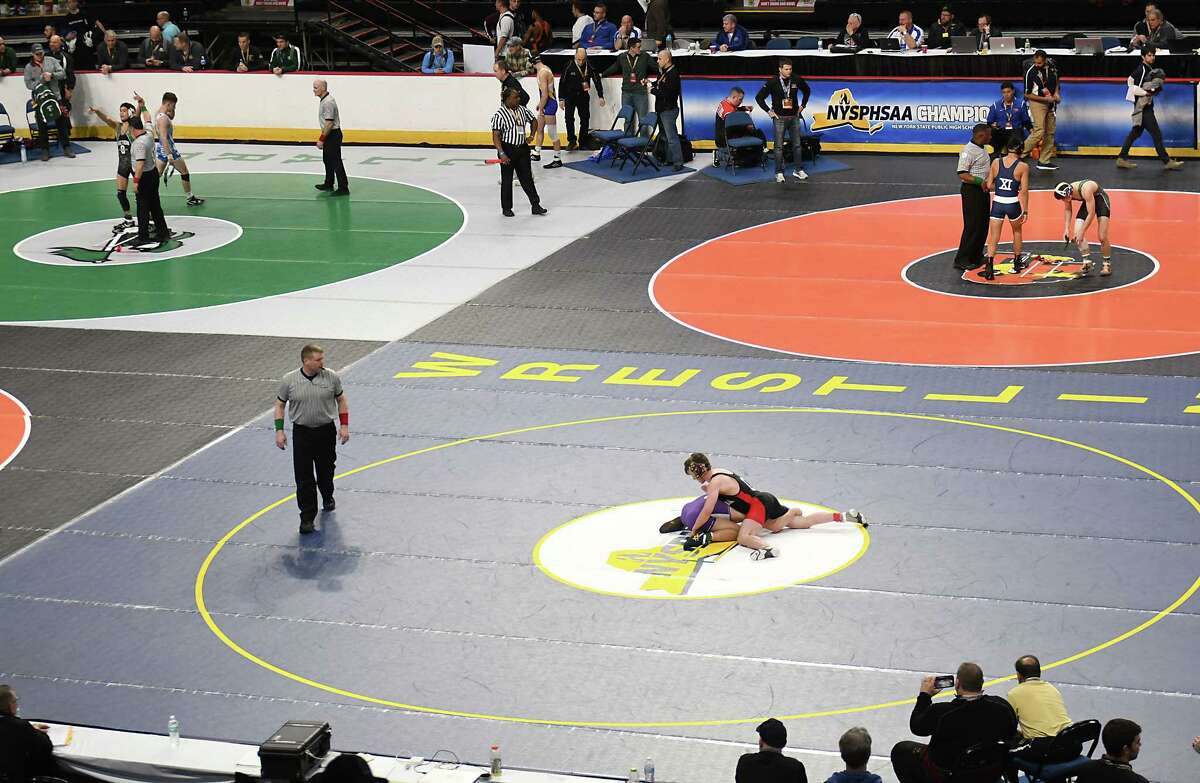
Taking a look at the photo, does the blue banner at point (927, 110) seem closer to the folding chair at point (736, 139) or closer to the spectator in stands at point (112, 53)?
the folding chair at point (736, 139)

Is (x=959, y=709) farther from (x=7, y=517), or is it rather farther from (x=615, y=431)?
(x=7, y=517)

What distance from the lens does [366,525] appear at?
14414mm

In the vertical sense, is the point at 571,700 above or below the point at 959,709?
below

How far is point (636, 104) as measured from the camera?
29.8 m

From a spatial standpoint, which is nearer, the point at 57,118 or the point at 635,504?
the point at 635,504

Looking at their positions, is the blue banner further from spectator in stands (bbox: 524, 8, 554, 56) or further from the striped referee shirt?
the striped referee shirt

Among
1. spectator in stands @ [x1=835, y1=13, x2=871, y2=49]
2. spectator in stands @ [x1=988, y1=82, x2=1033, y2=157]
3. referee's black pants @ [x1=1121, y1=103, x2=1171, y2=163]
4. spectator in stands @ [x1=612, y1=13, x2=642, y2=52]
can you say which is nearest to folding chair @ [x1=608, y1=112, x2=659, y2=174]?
spectator in stands @ [x1=612, y1=13, x2=642, y2=52]

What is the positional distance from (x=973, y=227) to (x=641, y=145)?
29.2 feet

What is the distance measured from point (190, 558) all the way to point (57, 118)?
22212 millimetres

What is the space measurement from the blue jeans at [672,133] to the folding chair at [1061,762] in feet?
67.6

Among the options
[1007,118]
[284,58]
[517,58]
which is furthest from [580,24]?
[1007,118]

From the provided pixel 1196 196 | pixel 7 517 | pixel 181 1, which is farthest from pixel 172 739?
pixel 181 1

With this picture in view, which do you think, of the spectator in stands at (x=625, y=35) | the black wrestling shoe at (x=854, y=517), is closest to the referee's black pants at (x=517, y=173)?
the spectator in stands at (x=625, y=35)

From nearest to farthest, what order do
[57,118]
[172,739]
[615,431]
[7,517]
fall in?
[172,739] < [7,517] < [615,431] < [57,118]
